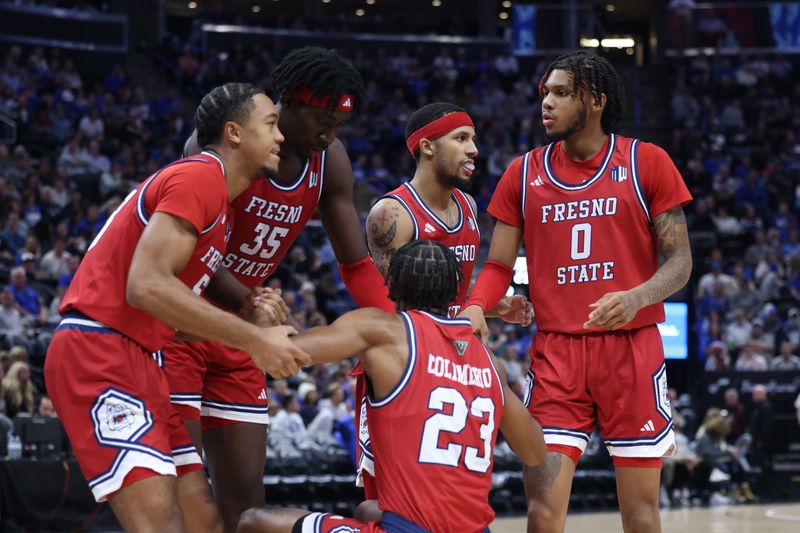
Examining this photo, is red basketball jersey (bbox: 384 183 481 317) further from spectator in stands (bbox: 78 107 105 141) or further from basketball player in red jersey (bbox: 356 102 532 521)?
spectator in stands (bbox: 78 107 105 141)

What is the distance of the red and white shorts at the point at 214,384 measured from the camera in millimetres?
5086

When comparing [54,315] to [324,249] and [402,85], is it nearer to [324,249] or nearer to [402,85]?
[324,249]

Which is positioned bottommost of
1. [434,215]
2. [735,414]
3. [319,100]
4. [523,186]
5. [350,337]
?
[735,414]

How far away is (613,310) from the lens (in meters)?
4.77

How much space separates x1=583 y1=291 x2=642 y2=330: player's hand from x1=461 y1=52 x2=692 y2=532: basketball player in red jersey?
0.35 ft

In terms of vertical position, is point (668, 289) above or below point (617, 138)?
below

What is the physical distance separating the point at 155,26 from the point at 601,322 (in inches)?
854

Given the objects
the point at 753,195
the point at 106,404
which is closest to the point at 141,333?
the point at 106,404

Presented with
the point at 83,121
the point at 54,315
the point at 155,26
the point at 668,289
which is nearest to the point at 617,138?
the point at 668,289

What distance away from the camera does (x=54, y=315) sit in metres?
13.5

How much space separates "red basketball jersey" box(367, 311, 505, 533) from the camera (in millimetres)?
4016

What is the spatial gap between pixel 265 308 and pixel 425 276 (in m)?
0.70

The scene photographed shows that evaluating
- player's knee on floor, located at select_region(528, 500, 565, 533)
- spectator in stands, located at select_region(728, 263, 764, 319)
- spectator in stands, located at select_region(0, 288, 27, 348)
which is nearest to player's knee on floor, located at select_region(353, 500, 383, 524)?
player's knee on floor, located at select_region(528, 500, 565, 533)

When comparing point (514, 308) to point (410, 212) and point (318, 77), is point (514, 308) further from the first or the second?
point (318, 77)
